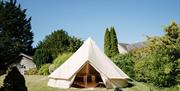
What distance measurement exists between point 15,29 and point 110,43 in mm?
21518

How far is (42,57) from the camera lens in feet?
140

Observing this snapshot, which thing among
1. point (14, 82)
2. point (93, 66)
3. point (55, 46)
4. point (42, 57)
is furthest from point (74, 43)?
point (14, 82)

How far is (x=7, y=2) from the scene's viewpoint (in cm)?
6325

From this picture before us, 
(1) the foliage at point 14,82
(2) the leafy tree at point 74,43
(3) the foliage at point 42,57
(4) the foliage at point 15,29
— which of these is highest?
(4) the foliage at point 15,29

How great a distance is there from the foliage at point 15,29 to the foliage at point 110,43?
49.1ft

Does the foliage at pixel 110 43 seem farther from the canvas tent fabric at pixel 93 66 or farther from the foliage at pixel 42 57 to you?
the canvas tent fabric at pixel 93 66

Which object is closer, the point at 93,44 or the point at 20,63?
the point at 93,44

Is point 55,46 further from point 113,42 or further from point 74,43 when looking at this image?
point 113,42

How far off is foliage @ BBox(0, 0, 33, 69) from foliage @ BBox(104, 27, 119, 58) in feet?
49.1

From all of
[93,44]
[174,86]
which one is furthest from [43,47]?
[174,86]

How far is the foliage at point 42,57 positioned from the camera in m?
42.1

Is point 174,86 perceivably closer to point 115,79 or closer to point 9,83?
point 115,79

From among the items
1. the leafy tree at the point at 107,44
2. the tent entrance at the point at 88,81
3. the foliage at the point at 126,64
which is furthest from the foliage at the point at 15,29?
the tent entrance at the point at 88,81

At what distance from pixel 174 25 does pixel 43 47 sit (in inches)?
918
